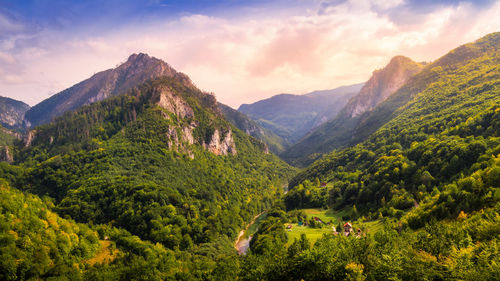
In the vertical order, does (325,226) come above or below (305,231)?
below

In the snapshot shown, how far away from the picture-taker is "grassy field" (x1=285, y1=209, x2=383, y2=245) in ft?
271

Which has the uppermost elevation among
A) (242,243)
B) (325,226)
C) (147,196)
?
(147,196)

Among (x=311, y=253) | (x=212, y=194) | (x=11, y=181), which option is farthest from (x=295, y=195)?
(x=11, y=181)

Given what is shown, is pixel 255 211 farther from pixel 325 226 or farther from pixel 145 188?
pixel 325 226

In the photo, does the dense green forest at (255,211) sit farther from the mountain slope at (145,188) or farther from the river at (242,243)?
the river at (242,243)

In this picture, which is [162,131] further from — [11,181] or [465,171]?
[465,171]

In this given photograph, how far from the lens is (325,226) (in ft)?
335

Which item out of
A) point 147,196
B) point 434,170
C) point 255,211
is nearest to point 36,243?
point 147,196

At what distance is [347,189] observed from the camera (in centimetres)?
12350

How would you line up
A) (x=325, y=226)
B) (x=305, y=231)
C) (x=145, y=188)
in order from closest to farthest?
1. (x=305, y=231)
2. (x=325, y=226)
3. (x=145, y=188)

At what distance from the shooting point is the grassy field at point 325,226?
82625mm

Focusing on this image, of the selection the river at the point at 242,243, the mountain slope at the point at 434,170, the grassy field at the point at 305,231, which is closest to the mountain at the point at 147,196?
the river at the point at 242,243

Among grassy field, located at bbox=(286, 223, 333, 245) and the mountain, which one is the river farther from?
grassy field, located at bbox=(286, 223, 333, 245)

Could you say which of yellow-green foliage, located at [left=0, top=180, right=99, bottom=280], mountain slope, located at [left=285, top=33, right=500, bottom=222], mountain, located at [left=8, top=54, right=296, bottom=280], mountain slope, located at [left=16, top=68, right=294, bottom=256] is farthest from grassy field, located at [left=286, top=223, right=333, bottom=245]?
yellow-green foliage, located at [left=0, top=180, right=99, bottom=280]
